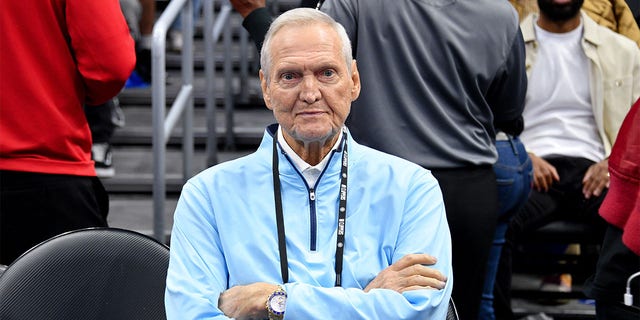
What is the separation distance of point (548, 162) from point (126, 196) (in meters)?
2.09

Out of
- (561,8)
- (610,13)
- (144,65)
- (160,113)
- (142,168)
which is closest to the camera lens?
(160,113)

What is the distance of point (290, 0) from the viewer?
7.09 m

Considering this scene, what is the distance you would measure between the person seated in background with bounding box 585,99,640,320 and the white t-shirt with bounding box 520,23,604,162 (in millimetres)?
1421

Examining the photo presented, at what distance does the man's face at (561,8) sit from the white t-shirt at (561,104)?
0.09 meters

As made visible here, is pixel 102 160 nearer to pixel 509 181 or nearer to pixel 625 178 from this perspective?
pixel 509 181

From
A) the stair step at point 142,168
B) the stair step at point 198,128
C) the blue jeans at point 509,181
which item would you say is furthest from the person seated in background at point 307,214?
the stair step at point 198,128

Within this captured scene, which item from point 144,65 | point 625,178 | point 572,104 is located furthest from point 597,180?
point 144,65

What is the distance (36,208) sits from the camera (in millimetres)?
3484

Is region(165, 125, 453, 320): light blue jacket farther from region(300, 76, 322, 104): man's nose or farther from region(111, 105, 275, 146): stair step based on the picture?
region(111, 105, 275, 146): stair step

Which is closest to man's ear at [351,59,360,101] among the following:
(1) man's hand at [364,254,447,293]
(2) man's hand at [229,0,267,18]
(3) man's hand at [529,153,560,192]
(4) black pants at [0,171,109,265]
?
(1) man's hand at [364,254,447,293]

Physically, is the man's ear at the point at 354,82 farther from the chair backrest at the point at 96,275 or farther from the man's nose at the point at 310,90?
the chair backrest at the point at 96,275

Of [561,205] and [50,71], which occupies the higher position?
[50,71]

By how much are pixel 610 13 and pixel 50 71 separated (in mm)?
2472

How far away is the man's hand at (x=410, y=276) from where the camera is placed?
2494mm
